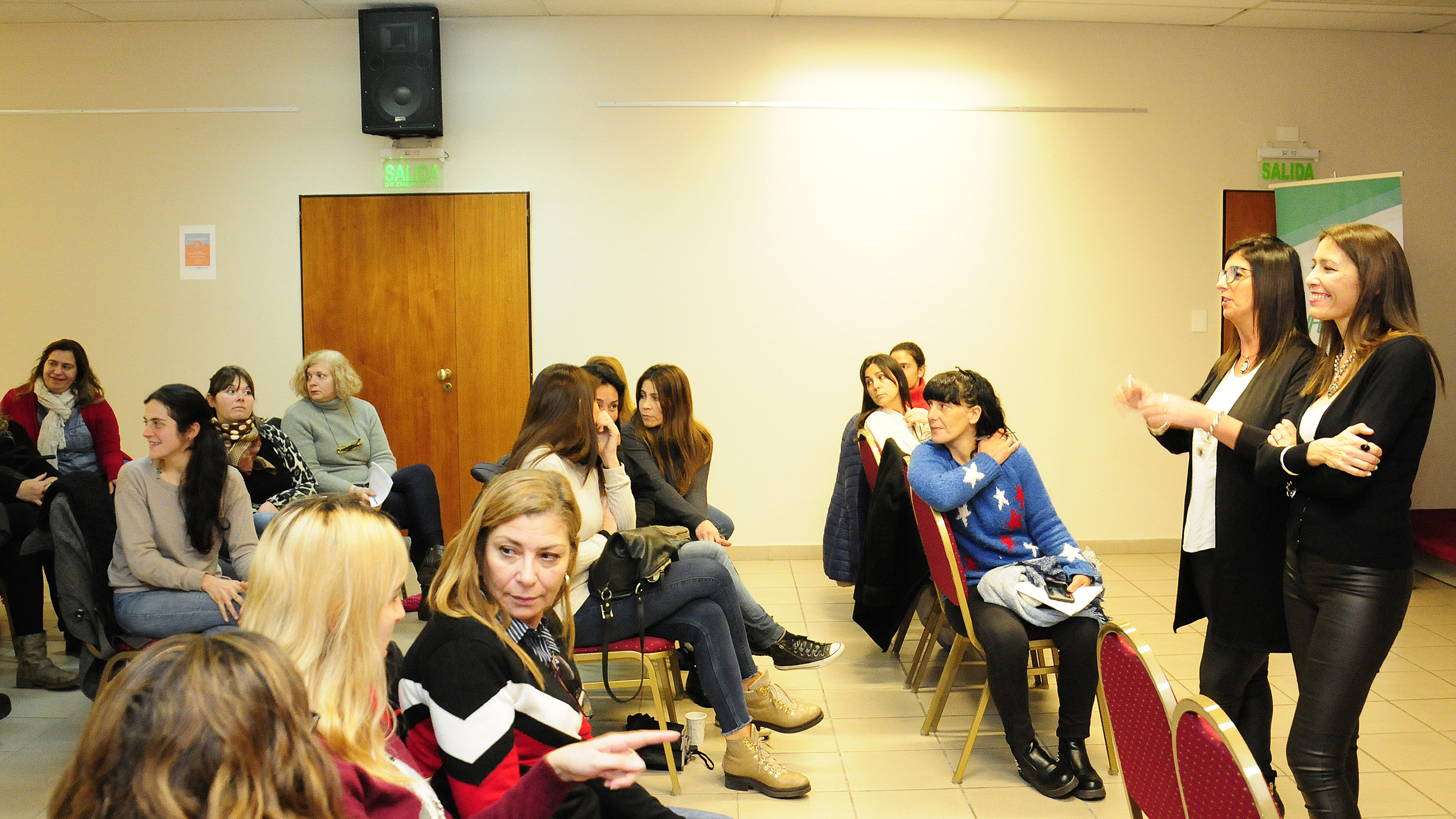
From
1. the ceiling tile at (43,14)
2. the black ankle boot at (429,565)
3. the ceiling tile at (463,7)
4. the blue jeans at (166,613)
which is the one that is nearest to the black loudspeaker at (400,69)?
the ceiling tile at (463,7)

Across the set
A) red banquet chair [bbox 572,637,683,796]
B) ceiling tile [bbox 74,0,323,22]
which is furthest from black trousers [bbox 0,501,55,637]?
ceiling tile [bbox 74,0,323,22]

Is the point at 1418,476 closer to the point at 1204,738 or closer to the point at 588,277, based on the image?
the point at 588,277

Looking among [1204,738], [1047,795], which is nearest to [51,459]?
[1047,795]

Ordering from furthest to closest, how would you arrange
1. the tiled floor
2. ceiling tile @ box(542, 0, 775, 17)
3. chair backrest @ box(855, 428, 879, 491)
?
ceiling tile @ box(542, 0, 775, 17) < chair backrest @ box(855, 428, 879, 491) < the tiled floor

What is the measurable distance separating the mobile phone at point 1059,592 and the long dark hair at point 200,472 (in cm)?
264

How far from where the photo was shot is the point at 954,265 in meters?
6.00

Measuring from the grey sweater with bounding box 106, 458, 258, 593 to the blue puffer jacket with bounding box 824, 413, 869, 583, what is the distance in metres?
2.34

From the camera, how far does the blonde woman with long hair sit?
1424 mm

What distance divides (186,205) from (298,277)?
0.77m

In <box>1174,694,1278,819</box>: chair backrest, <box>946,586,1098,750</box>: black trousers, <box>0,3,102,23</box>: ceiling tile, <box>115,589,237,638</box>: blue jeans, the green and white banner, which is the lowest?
<box>946,586,1098,750</box>: black trousers

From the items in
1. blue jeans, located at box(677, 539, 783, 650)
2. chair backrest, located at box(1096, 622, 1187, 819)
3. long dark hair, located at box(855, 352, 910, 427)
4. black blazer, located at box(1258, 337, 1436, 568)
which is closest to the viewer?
chair backrest, located at box(1096, 622, 1187, 819)

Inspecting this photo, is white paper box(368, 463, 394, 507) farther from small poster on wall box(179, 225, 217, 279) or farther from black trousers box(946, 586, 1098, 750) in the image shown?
black trousers box(946, 586, 1098, 750)

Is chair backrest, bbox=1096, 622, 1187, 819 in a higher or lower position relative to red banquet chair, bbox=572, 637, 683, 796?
higher

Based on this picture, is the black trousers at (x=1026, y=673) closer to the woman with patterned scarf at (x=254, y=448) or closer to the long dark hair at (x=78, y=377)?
the woman with patterned scarf at (x=254, y=448)
